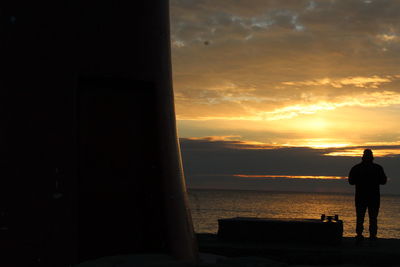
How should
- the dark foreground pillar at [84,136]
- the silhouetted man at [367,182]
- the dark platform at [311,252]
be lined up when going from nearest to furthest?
the dark foreground pillar at [84,136] → the dark platform at [311,252] → the silhouetted man at [367,182]

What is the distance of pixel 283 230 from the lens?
10.6 metres

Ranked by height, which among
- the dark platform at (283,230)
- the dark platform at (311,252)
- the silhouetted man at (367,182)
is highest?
the silhouetted man at (367,182)

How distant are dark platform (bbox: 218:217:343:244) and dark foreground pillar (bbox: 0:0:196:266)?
4.15 metres

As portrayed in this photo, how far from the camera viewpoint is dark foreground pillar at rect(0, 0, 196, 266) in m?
5.60

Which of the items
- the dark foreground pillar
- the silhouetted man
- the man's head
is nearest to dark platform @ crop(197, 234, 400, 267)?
the silhouetted man

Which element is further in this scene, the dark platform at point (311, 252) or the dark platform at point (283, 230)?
the dark platform at point (283, 230)

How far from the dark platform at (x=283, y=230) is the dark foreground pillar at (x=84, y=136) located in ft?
13.6

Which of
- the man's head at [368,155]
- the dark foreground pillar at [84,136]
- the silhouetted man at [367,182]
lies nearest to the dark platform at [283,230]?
the silhouetted man at [367,182]

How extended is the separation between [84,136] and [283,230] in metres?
5.74

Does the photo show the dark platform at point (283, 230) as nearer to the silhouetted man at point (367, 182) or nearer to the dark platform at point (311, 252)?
the dark platform at point (311, 252)

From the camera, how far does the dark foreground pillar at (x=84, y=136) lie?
5.60 meters

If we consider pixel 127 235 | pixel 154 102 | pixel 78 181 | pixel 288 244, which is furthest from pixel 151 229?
pixel 288 244

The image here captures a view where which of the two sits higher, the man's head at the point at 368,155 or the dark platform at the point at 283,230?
the man's head at the point at 368,155

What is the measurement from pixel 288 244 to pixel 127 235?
15.9ft
